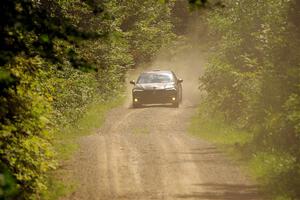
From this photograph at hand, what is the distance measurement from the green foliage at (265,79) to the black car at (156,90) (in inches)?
197

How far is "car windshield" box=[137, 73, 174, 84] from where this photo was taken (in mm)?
33438

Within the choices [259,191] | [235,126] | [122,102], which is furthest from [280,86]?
[122,102]

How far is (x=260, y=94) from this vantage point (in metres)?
18.4

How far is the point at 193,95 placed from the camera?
143 ft

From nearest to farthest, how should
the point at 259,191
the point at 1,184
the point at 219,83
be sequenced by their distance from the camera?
the point at 1,184, the point at 259,191, the point at 219,83

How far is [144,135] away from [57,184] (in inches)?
369

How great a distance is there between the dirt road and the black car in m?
5.81

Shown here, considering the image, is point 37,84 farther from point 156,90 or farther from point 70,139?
point 156,90

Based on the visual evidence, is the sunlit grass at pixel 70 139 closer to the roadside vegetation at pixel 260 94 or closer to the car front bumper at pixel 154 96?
the car front bumper at pixel 154 96

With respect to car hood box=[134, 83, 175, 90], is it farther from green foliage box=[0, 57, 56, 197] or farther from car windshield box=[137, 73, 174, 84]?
green foliage box=[0, 57, 56, 197]

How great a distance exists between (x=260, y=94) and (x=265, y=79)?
760 mm

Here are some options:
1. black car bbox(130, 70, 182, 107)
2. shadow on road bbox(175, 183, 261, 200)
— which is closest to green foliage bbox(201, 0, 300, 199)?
shadow on road bbox(175, 183, 261, 200)

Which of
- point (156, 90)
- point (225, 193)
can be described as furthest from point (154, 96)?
point (225, 193)

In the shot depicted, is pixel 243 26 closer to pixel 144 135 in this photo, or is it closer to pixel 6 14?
pixel 144 135
